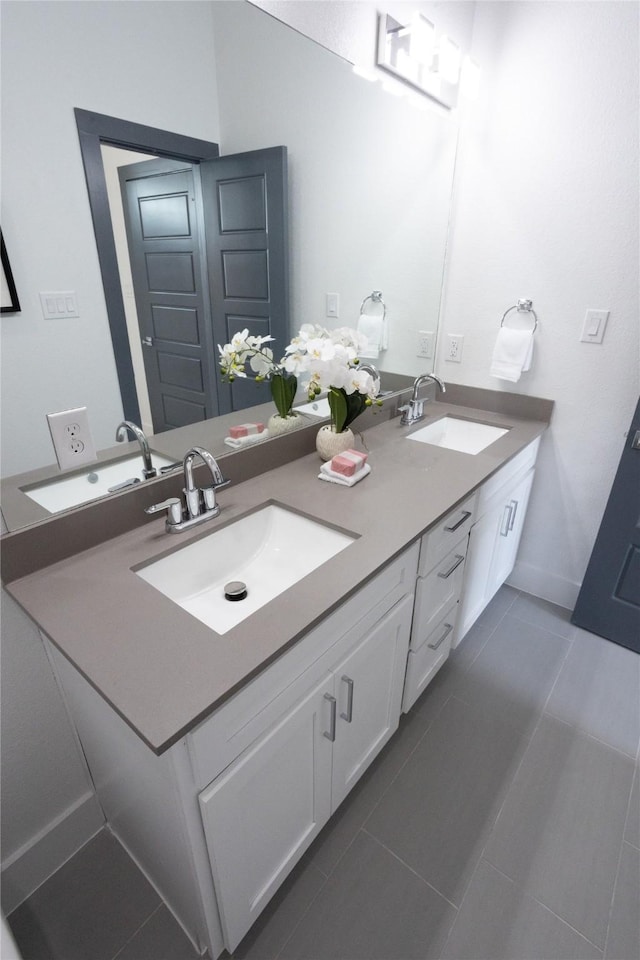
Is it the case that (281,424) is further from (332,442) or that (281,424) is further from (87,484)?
(87,484)

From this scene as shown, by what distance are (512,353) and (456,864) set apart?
176 centimetres

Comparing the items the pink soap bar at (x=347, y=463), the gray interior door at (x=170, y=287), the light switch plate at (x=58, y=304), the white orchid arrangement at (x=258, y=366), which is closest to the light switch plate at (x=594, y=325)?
the pink soap bar at (x=347, y=463)

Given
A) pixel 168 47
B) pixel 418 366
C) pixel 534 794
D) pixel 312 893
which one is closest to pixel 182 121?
pixel 168 47

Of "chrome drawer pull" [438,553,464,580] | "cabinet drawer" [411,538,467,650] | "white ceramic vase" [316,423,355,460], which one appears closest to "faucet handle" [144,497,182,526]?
"white ceramic vase" [316,423,355,460]

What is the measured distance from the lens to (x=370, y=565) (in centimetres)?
102

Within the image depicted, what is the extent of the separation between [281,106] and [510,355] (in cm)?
123

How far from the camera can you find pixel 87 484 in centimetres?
107

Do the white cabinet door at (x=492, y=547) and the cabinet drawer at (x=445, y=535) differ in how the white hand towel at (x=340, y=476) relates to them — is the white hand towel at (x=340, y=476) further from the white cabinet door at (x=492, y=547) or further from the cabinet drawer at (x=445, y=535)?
the white cabinet door at (x=492, y=547)

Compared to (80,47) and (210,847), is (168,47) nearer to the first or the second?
(80,47)

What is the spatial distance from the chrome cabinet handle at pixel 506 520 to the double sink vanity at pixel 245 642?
33 cm

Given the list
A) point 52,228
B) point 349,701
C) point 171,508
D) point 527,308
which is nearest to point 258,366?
point 171,508

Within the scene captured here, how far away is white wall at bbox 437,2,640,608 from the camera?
5.13 ft

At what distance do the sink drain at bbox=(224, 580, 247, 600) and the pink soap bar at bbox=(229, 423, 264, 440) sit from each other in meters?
0.46

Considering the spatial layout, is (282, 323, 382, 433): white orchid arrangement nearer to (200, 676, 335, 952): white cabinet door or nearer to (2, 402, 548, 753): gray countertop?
(2, 402, 548, 753): gray countertop
